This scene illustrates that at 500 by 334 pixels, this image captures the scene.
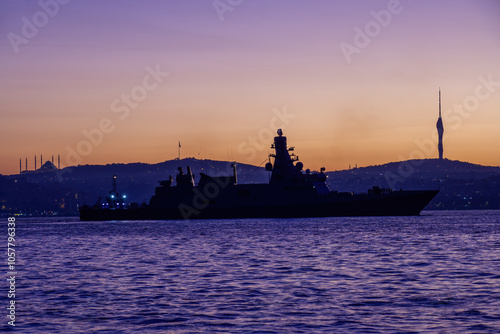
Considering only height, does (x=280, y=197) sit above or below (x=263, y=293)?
above

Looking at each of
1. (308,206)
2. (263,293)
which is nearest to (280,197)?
(308,206)

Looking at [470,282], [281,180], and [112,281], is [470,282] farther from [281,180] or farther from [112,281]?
[281,180]

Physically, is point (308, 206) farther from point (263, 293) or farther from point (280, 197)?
point (263, 293)

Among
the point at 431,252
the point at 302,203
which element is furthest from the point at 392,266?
the point at 302,203

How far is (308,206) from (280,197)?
4.41m

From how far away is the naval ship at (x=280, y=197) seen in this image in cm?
10131

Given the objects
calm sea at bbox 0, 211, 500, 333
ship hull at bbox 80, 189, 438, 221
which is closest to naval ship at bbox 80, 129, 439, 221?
ship hull at bbox 80, 189, 438, 221

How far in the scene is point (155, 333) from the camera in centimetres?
1627

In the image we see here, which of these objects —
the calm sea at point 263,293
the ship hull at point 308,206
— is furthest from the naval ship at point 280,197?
the calm sea at point 263,293

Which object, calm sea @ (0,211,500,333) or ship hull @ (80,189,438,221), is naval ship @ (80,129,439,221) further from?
calm sea @ (0,211,500,333)

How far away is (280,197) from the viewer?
10225cm

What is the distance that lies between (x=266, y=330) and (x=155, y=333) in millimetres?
2660

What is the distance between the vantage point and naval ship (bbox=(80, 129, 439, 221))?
101 meters

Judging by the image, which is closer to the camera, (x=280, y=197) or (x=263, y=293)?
(x=263, y=293)
